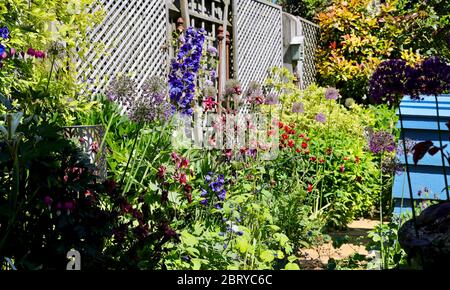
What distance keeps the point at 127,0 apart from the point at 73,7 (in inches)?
91.2

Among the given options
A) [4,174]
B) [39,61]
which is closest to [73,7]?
[39,61]

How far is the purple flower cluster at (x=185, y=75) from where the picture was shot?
144 inches

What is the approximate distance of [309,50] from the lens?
9.20 m

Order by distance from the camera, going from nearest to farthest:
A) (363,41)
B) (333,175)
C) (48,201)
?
1. (48,201)
2. (333,175)
3. (363,41)

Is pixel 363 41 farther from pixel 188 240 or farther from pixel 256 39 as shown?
pixel 188 240

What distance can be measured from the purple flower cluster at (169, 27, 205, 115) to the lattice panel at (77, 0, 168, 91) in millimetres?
1101

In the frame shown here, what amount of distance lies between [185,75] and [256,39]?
449 cm

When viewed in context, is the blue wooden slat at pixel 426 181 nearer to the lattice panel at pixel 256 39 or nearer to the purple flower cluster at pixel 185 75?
the purple flower cluster at pixel 185 75

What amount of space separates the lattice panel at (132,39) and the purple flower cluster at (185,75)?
1.10 meters

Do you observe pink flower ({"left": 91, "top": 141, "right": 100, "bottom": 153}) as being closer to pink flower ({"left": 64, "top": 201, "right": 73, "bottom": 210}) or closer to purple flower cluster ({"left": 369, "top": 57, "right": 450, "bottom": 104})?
pink flower ({"left": 64, "top": 201, "right": 73, "bottom": 210})

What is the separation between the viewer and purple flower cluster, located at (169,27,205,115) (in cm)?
365

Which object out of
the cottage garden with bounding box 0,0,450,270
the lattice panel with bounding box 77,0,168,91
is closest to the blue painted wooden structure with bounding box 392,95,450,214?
the cottage garden with bounding box 0,0,450,270

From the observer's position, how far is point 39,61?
3.17m

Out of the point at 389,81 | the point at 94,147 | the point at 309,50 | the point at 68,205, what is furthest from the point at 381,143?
the point at 309,50
